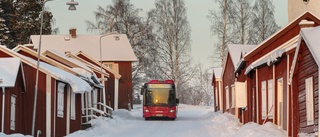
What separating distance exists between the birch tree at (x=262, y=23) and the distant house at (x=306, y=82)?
1801 inches

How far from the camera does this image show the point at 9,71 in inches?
880

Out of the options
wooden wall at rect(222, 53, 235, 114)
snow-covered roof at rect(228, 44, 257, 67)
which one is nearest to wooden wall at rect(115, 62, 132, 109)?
wooden wall at rect(222, 53, 235, 114)

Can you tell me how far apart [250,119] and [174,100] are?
13.1 m

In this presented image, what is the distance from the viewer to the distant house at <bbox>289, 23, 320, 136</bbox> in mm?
14406

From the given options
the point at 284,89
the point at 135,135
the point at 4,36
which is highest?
the point at 4,36

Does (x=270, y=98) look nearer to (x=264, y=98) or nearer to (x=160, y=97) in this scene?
(x=264, y=98)

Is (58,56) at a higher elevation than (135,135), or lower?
higher

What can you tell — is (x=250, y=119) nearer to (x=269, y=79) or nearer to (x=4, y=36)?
(x=269, y=79)

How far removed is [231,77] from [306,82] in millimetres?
23649

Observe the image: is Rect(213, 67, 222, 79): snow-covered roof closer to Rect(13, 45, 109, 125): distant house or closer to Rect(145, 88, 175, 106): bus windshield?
Rect(145, 88, 175, 106): bus windshield

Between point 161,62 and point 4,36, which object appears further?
point 161,62

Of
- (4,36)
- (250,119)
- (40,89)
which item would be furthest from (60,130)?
(4,36)

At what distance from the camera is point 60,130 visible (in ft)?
87.3

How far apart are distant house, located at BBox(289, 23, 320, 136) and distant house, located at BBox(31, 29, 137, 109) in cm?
4245
